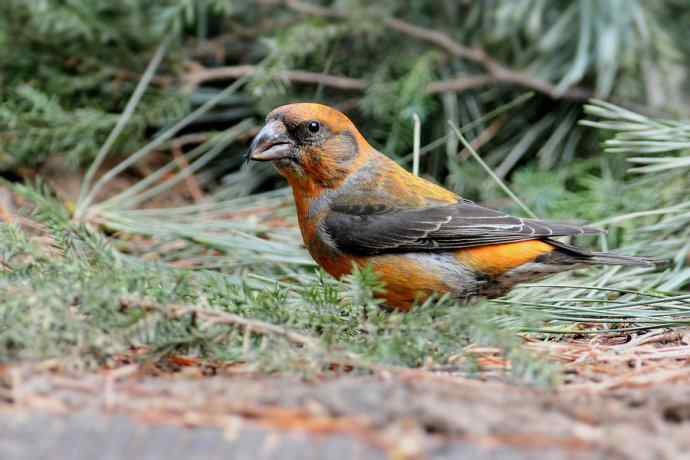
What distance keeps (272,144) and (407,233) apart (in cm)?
80

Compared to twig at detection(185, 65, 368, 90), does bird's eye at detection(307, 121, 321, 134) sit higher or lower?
lower

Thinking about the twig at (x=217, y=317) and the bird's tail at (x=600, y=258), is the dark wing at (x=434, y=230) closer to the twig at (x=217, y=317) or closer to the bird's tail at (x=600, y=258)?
the bird's tail at (x=600, y=258)

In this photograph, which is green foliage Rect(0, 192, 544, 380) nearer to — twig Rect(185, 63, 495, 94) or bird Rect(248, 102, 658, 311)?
bird Rect(248, 102, 658, 311)

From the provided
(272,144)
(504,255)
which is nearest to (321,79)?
(272,144)

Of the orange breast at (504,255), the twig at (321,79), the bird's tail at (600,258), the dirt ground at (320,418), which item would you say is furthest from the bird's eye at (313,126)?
the dirt ground at (320,418)

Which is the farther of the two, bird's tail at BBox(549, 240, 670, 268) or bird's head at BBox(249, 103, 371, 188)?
bird's head at BBox(249, 103, 371, 188)

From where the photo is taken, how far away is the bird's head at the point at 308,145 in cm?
423

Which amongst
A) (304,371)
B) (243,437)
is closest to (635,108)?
(304,371)

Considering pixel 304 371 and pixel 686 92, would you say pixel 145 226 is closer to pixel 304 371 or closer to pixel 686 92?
pixel 304 371

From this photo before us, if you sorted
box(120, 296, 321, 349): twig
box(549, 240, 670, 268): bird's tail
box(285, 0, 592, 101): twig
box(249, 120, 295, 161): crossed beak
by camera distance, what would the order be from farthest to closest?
1. box(285, 0, 592, 101): twig
2. box(249, 120, 295, 161): crossed beak
3. box(549, 240, 670, 268): bird's tail
4. box(120, 296, 321, 349): twig

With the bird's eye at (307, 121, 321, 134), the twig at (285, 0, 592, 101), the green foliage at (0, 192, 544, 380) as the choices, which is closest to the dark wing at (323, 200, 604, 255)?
the bird's eye at (307, 121, 321, 134)

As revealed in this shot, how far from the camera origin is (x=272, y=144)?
4.22 meters

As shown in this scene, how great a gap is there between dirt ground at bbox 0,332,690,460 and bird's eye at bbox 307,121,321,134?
6.26 feet

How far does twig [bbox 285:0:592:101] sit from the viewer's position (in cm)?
620
